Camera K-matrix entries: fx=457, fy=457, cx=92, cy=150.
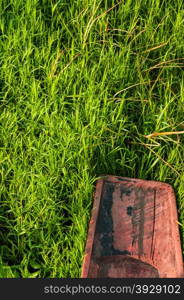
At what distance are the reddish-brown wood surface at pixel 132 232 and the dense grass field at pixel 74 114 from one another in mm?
81

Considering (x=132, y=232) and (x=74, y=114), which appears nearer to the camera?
(x=132, y=232)

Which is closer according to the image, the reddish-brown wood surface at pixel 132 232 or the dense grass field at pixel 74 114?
the reddish-brown wood surface at pixel 132 232

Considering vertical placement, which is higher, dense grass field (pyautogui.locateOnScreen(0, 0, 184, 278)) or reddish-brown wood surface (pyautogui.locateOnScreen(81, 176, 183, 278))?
dense grass field (pyautogui.locateOnScreen(0, 0, 184, 278))

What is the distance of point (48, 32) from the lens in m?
2.96

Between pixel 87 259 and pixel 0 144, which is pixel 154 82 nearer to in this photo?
pixel 0 144

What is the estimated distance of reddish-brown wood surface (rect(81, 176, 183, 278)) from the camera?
2145 mm

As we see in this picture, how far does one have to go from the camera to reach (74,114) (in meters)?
2.62

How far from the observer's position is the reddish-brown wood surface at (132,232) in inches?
84.4

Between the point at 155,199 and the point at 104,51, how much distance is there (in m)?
1.01

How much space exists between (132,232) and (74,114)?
0.77 meters

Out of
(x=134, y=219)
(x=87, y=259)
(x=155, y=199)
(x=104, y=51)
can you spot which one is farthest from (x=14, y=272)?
(x=104, y=51)

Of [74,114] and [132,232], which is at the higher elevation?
[74,114]

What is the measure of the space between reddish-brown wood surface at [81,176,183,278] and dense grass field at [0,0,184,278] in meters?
0.08

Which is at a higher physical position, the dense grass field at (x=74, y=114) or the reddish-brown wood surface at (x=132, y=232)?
the dense grass field at (x=74, y=114)
